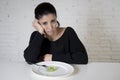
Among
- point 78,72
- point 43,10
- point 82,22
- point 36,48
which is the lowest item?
point 78,72

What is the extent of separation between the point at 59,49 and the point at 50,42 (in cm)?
9

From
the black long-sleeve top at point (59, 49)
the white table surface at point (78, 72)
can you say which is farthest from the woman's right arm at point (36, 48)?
the white table surface at point (78, 72)

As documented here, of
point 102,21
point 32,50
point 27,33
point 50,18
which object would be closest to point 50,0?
point 27,33

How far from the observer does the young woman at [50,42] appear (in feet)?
4.41

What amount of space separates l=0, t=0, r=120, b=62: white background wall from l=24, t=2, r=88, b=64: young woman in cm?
93

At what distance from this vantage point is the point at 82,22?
2543 mm

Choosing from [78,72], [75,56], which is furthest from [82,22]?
[78,72]

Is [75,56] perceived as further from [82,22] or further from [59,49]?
[82,22]

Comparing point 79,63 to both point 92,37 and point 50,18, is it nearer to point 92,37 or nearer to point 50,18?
point 50,18

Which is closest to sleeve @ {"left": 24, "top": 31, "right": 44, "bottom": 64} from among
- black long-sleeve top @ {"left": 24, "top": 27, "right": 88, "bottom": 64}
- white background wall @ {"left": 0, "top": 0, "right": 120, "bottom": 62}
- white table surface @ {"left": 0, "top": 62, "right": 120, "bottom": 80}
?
black long-sleeve top @ {"left": 24, "top": 27, "right": 88, "bottom": 64}

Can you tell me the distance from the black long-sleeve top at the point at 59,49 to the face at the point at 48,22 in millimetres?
72

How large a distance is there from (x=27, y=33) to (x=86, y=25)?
2.51ft

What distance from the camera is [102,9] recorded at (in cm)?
251

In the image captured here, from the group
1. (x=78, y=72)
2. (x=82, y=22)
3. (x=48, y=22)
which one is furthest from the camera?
(x=82, y=22)
